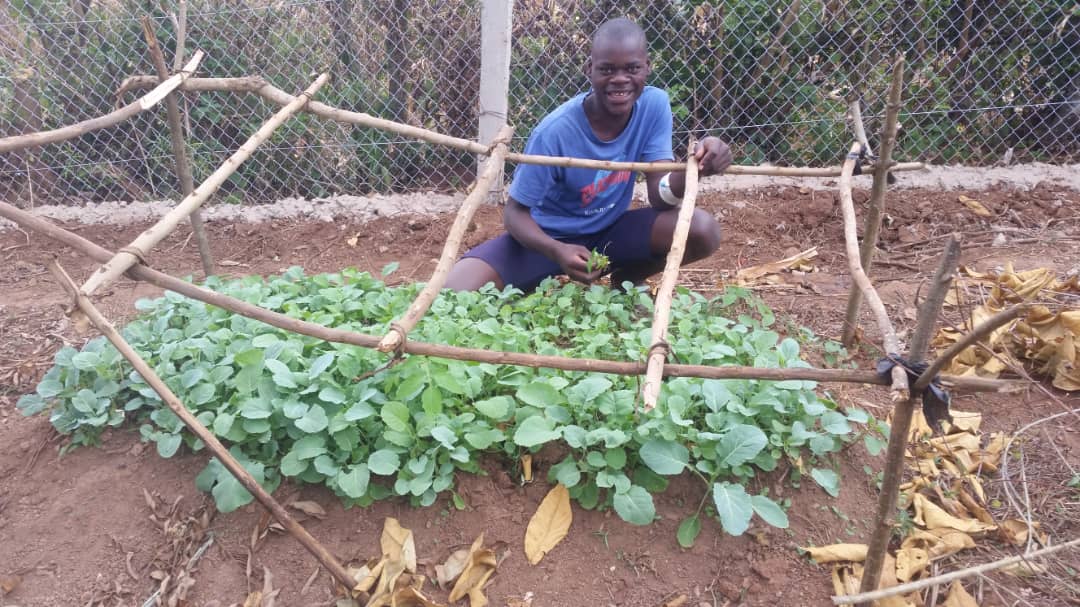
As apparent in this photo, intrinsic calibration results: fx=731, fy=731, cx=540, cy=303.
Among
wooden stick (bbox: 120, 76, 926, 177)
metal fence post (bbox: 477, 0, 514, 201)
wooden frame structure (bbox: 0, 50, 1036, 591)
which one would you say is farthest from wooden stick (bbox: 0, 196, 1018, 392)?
metal fence post (bbox: 477, 0, 514, 201)

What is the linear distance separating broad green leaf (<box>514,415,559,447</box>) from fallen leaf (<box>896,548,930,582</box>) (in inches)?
36.6

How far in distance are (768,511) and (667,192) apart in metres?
1.41

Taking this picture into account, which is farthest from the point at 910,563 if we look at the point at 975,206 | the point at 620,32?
the point at 975,206

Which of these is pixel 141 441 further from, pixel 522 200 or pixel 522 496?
pixel 522 200

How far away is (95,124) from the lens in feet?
6.79

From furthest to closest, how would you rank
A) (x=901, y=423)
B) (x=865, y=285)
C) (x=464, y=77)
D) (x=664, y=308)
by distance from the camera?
(x=464, y=77)
(x=865, y=285)
(x=664, y=308)
(x=901, y=423)

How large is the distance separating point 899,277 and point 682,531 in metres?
2.38

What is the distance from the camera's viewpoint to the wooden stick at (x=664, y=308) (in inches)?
50.1

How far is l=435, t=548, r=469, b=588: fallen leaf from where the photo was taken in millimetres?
1862

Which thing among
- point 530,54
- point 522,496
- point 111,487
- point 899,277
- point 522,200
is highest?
point 530,54

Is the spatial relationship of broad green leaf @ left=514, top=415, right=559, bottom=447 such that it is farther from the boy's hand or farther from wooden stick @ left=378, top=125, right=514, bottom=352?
the boy's hand

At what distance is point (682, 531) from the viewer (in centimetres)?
187

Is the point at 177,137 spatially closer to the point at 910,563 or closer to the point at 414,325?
the point at 414,325

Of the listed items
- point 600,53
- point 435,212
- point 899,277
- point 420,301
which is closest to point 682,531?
point 420,301
